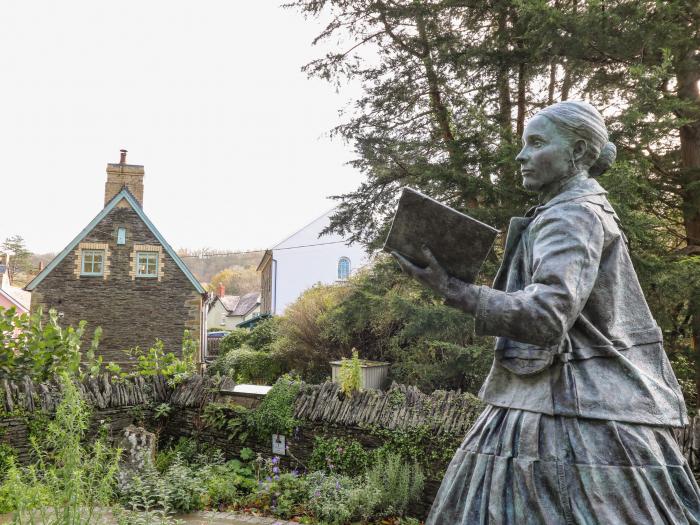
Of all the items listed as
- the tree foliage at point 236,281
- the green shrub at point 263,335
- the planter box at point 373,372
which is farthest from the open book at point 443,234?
the tree foliage at point 236,281

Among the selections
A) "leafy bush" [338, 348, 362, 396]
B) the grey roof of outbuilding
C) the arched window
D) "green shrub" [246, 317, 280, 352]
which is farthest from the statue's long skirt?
the grey roof of outbuilding

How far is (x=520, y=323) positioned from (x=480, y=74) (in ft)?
36.2

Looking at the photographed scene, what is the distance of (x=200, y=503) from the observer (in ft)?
23.4

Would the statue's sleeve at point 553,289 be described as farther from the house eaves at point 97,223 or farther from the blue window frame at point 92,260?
the blue window frame at point 92,260

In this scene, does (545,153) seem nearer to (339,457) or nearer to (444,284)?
(444,284)

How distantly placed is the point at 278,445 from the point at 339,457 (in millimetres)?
1321

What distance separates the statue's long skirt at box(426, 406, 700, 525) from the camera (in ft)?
5.57

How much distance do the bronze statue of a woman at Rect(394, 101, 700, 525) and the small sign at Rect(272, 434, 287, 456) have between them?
24.3 feet

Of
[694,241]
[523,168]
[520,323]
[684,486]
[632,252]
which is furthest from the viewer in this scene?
[694,241]

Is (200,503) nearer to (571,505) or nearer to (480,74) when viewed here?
(571,505)

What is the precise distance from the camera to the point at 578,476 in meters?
1.74

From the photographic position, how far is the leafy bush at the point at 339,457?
320 inches

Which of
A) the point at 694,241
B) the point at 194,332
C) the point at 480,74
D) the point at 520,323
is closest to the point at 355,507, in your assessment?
the point at 520,323

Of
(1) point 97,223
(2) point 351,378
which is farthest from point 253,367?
(2) point 351,378
